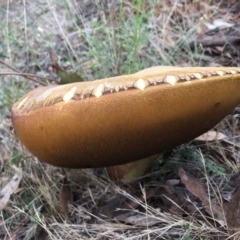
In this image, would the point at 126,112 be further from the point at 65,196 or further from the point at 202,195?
the point at 65,196

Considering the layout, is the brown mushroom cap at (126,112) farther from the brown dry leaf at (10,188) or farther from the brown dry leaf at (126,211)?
the brown dry leaf at (10,188)

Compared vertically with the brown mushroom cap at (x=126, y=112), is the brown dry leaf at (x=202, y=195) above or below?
below

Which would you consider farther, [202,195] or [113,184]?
[113,184]

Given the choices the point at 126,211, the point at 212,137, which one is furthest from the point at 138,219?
the point at 212,137

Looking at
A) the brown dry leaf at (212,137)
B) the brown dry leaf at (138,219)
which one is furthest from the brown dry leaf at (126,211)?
the brown dry leaf at (212,137)

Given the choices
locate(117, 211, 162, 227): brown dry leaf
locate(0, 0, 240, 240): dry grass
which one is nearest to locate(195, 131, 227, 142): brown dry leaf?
locate(0, 0, 240, 240): dry grass

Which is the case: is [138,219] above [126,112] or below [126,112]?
below

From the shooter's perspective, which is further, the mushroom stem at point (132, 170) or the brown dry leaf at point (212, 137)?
the brown dry leaf at point (212, 137)
